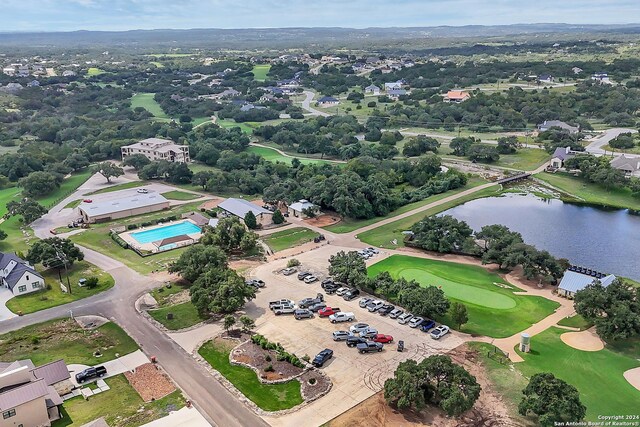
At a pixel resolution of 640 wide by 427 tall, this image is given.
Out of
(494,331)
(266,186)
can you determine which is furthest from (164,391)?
(266,186)

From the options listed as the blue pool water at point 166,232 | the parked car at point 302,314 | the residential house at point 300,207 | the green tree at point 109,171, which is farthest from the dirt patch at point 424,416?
the green tree at point 109,171

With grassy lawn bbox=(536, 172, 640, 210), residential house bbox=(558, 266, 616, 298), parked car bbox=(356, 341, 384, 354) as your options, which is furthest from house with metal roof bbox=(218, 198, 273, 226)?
grassy lawn bbox=(536, 172, 640, 210)

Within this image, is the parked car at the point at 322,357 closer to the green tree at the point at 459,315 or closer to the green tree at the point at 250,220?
the green tree at the point at 459,315

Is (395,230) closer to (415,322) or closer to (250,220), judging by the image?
(250,220)

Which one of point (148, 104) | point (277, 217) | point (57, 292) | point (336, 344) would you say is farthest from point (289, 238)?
point (148, 104)

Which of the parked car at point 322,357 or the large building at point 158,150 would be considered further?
the large building at point 158,150

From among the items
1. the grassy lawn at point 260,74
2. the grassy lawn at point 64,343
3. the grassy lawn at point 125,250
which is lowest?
the grassy lawn at point 125,250

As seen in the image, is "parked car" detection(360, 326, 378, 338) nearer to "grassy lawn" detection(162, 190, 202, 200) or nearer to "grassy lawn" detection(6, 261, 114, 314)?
"grassy lawn" detection(6, 261, 114, 314)
